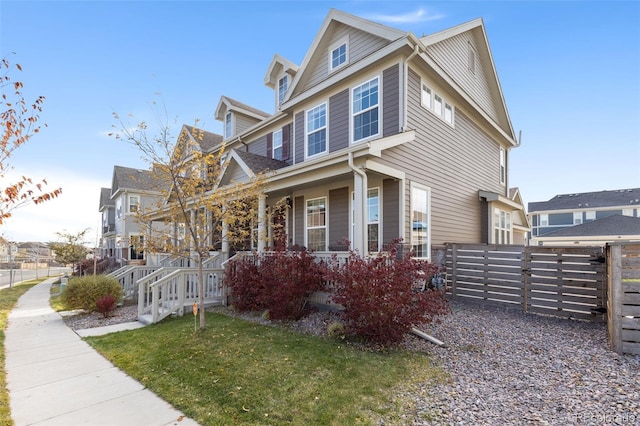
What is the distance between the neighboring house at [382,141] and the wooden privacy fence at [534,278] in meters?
1.30

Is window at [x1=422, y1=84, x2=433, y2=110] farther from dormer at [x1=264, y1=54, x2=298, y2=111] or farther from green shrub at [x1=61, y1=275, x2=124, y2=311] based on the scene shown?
green shrub at [x1=61, y1=275, x2=124, y2=311]

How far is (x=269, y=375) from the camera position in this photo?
4184mm

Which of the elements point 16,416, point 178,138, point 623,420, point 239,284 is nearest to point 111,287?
point 239,284

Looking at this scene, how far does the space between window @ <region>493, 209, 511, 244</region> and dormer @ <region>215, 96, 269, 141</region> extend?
12011 mm

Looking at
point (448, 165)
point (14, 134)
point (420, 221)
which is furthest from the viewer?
point (448, 165)

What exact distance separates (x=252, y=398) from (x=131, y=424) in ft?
4.02

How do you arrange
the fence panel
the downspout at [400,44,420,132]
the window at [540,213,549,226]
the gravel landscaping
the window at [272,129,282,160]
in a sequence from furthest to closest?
the window at [540,213,549,226] → the window at [272,129,282,160] → the downspout at [400,44,420,132] → the fence panel → the gravel landscaping

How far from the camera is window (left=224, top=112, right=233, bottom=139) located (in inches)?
626

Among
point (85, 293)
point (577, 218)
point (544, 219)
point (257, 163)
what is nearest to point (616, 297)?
point (257, 163)

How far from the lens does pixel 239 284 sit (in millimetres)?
8258

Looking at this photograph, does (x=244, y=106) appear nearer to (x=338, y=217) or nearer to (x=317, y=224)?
(x=317, y=224)

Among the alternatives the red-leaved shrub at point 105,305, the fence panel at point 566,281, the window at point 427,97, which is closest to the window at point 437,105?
the window at point 427,97

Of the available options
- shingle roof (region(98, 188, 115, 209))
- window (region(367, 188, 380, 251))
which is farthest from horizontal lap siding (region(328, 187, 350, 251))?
shingle roof (region(98, 188, 115, 209))

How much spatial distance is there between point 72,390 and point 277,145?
10.6 metres
